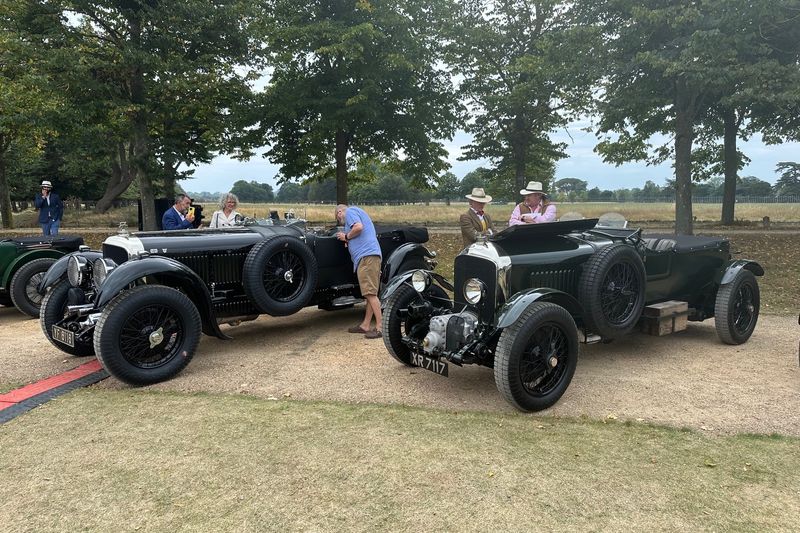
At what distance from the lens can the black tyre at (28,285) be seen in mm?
7664

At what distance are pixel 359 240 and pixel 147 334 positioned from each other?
2.65 metres

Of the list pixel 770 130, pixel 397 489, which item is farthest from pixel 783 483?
pixel 770 130

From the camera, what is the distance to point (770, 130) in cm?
2006

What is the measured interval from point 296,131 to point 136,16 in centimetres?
526

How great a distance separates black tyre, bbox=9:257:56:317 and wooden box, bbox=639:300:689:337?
25.3 ft

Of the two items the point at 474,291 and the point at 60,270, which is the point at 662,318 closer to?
the point at 474,291

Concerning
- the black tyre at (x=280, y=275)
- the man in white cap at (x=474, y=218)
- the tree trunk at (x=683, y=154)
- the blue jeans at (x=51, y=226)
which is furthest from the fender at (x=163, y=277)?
the tree trunk at (x=683, y=154)

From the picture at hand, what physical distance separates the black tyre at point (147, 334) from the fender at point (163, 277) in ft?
0.39

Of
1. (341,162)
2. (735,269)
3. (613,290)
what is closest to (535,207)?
(613,290)

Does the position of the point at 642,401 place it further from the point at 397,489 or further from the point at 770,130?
the point at 770,130

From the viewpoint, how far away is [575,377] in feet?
16.4

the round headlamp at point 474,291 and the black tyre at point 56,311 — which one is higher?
the round headlamp at point 474,291

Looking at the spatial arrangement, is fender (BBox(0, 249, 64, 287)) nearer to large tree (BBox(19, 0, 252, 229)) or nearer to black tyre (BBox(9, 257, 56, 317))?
black tyre (BBox(9, 257, 56, 317))

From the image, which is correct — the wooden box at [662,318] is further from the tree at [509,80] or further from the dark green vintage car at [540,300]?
the tree at [509,80]
